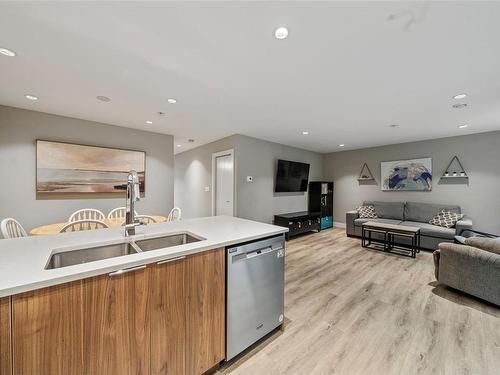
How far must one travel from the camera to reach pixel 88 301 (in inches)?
38.2

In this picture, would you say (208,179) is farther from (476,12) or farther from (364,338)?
(476,12)

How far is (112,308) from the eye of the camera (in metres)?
1.03

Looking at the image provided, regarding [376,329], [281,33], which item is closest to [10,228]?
[281,33]

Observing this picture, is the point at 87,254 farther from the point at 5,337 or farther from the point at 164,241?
the point at 5,337

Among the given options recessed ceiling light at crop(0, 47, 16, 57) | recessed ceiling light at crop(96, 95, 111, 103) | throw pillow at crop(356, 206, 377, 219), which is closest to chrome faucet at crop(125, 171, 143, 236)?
recessed ceiling light at crop(0, 47, 16, 57)

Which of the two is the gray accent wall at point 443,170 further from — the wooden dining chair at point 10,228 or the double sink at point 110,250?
the wooden dining chair at point 10,228

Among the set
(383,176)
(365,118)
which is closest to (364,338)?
(365,118)

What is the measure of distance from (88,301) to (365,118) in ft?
13.0

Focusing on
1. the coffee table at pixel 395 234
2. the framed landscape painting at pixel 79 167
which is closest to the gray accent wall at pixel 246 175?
the framed landscape painting at pixel 79 167

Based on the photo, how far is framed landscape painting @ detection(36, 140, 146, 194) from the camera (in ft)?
10.3

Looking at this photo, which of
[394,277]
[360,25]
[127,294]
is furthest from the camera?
[394,277]

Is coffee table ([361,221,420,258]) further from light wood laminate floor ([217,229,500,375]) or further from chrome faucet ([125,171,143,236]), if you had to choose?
chrome faucet ([125,171,143,236])

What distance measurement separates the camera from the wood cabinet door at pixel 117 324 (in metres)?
0.98

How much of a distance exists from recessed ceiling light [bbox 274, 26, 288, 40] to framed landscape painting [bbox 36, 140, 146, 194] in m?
2.78
